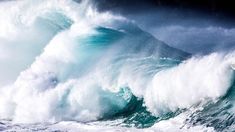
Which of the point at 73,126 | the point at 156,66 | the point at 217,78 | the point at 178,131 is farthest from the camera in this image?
the point at 156,66

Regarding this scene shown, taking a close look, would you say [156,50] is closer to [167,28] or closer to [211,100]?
[167,28]

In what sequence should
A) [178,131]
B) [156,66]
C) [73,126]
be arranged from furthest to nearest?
[156,66]
[73,126]
[178,131]

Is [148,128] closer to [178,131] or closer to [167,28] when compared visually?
[178,131]

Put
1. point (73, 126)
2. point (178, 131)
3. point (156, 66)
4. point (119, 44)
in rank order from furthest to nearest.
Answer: point (119, 44), point (156, 66), point (73, 126), point (178, 131)

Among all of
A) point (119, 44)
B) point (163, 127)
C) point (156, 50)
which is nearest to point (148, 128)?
point (163, 127)

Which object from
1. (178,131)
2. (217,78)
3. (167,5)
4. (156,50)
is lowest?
(178,131)

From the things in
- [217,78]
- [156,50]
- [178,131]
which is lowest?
[178,131]

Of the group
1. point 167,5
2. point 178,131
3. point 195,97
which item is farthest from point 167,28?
point 178,131

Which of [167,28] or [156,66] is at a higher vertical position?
[167,28]

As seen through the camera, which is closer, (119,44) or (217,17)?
(217,17)
